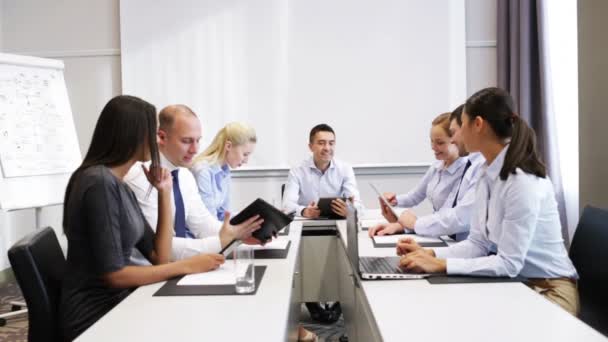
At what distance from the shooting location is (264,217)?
2182 mm

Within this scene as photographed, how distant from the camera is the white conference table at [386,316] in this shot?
4.19 ft

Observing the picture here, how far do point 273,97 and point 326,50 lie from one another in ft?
2.06

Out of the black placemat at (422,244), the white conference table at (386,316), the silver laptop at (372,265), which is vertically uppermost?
the silver laptop at (372,265)

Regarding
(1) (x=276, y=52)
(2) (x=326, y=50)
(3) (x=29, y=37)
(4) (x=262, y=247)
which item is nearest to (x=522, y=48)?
(2) (x=326, y=50)

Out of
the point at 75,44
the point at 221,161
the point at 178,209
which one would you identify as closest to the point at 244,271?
the point at 178,209

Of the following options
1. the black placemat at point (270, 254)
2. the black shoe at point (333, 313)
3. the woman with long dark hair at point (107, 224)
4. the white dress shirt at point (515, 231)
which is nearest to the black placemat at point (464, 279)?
the white dress shirt at point (515, 231)

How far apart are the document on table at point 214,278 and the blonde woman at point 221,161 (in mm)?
1265

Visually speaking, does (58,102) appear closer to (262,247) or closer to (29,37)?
(29,37)

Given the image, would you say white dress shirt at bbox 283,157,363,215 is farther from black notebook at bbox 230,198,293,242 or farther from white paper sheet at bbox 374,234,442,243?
black notebook at bbox 230,198,293,242

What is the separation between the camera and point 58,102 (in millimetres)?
4004

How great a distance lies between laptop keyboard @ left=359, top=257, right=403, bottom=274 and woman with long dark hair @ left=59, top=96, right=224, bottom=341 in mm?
568

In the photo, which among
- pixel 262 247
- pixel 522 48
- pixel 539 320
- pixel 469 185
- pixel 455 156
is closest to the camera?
pixel 539 320

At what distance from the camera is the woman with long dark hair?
1.66 metres

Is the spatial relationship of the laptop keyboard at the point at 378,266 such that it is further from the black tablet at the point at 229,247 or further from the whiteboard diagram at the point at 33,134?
the whiteboard diagram at the point at 33,134
